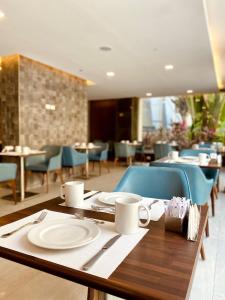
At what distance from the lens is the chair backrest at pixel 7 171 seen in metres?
3.49

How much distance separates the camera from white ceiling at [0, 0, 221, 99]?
9.42ft

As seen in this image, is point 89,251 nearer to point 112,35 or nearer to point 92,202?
point 92,202

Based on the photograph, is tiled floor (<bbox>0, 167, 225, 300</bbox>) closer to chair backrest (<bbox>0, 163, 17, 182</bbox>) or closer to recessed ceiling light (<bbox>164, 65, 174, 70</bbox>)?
chair backrest (<bbox>0, 163, 17, 182</bbox>)

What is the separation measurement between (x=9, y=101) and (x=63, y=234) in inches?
176

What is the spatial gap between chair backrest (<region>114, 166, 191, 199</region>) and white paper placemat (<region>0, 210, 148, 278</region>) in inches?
31.4

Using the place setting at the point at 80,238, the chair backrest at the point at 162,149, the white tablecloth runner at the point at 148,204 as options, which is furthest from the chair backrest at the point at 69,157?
the place setting at the point at 80,238

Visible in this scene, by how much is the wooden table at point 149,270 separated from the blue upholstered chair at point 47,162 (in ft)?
12.4

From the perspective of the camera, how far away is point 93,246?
789 mm

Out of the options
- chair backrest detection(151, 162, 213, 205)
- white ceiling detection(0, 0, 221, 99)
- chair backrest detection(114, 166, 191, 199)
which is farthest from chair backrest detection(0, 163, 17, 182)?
chair backrest detection(151, 162, 213, 205)

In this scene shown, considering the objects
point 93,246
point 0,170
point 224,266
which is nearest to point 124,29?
point 0,170

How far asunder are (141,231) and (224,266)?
157 centimetres

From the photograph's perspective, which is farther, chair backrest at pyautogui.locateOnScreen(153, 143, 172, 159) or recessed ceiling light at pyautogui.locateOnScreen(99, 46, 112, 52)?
chair backrest at pyautogui.locateOnScreen(153, 143, 172, 159)

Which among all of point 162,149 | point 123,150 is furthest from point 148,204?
point 123,150

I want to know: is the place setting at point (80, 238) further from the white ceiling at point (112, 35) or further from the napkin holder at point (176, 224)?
the white ceiling at point (112, 35)
